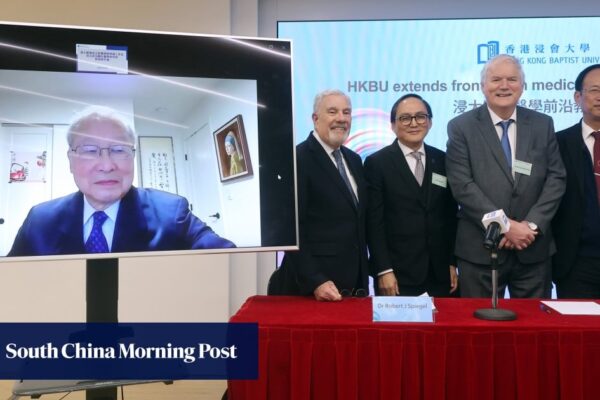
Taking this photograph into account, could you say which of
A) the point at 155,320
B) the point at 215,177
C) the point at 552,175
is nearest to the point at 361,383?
the point at 215,177

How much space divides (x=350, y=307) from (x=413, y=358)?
373 mm

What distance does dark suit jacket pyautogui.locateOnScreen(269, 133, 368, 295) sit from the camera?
8.16ft

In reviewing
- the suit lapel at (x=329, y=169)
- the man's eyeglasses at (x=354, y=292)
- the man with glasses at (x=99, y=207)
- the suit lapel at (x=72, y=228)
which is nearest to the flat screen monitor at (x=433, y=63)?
the suit lapel at (x=329, y=169)

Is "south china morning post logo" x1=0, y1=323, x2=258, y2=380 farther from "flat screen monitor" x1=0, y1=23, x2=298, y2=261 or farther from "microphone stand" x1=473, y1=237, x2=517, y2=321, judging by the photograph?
"microphone stand" x1=473, y1=237, x2=517, y2=321

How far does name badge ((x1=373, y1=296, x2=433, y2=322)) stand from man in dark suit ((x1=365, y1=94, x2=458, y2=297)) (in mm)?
649

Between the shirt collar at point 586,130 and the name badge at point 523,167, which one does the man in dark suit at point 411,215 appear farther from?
the shirt collar at point 586,130

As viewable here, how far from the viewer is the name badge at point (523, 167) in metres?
2.55

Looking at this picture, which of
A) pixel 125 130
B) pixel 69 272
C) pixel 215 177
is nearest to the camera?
pixel 125 130

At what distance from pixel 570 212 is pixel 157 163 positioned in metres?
1.85

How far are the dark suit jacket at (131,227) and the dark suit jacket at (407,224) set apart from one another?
0.80m

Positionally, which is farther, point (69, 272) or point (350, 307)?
point (69, 272)

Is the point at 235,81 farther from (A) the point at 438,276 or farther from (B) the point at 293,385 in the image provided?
(A) the point at 438,276

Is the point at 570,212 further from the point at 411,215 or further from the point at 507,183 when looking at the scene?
the point at 411,215

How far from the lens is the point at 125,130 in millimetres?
2021
